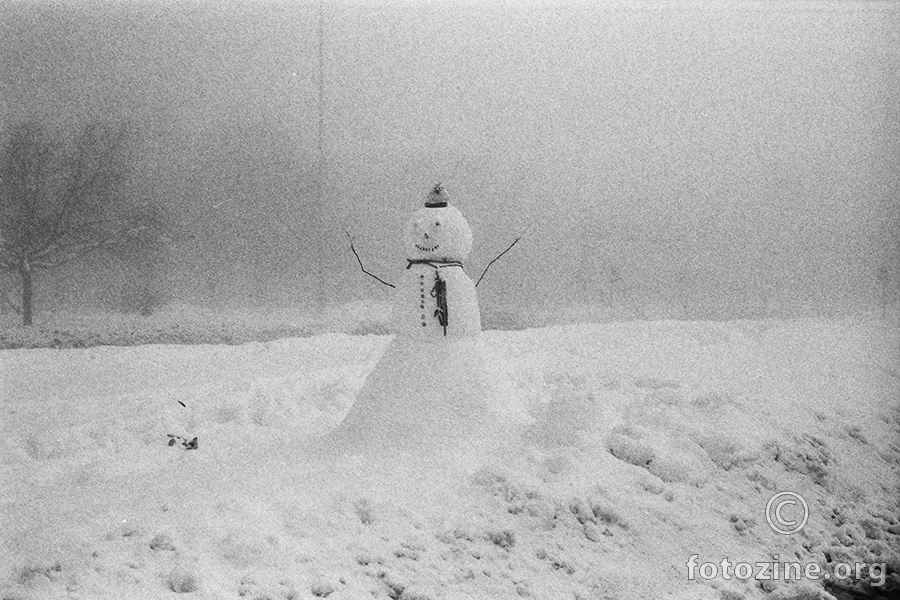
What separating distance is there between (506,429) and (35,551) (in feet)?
7.37

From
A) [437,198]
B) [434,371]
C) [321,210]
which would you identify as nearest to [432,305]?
[434,371]

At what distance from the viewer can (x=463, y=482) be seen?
3.20m

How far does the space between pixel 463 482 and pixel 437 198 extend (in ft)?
5.66

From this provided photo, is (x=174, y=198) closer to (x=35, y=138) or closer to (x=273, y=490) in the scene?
(x=35, y=138)

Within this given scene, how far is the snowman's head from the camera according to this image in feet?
12.6

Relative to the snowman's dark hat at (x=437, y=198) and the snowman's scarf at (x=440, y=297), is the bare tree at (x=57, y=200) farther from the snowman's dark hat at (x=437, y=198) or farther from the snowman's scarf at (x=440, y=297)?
the snowman's scarf at (x=440, y=297)

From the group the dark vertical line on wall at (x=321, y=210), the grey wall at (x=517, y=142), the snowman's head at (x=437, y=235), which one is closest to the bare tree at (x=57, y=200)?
the grey wall at (x=517, y=142)

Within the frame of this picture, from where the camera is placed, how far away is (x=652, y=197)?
6.79m

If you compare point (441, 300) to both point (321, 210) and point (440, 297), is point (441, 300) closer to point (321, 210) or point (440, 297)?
point (440, 297)

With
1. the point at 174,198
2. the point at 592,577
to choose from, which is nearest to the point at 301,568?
the point at 592,577

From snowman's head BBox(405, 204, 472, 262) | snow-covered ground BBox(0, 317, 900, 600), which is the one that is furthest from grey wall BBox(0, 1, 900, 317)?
snowman's head BBox(405, 204, 472, 262)

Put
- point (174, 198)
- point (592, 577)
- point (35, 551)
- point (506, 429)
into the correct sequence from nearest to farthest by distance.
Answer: point (35, 551) < point (592, 577) < point (506, 429) < point (174, 198)

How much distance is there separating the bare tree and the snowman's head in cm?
345

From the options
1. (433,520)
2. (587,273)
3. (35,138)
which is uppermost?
(35,138)
